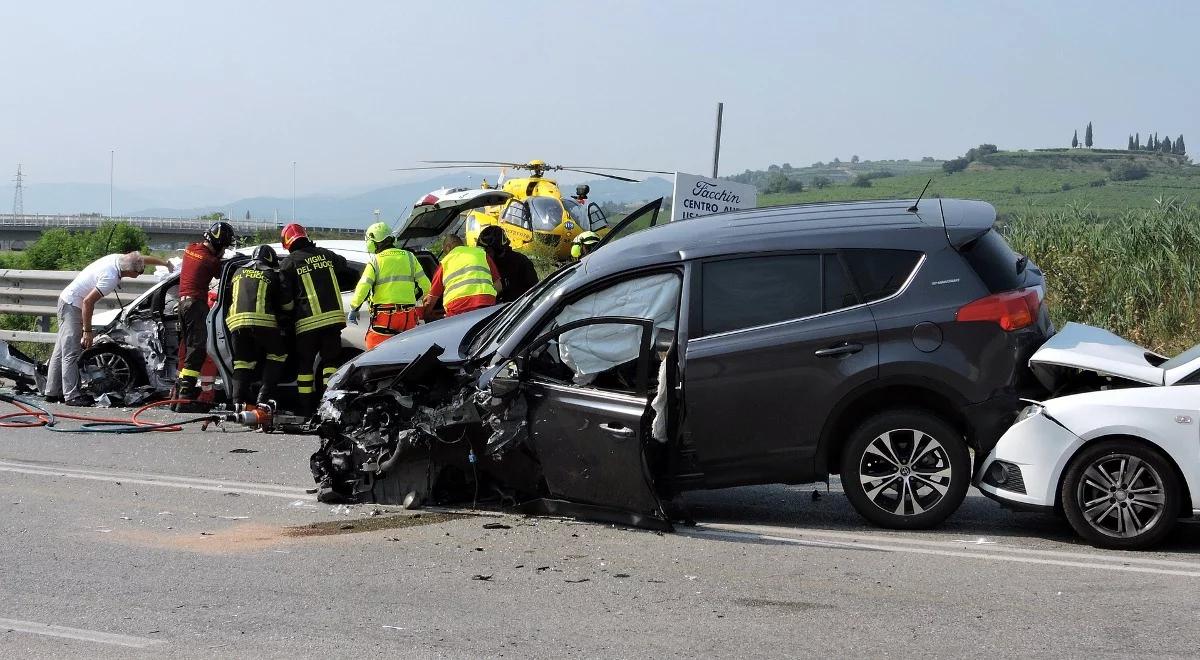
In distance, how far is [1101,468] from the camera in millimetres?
6746

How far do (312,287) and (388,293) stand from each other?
66cm

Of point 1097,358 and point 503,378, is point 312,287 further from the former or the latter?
point 1097,358

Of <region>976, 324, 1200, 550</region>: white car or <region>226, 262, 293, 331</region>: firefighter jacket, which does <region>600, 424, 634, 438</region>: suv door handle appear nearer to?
<region>976, 324, 1200, 550</region>: white car

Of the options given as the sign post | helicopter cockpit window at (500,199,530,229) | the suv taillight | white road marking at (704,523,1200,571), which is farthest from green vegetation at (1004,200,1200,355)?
helicopter cockpit window at (500,199,530,229)

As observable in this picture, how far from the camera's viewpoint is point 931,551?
6828mm

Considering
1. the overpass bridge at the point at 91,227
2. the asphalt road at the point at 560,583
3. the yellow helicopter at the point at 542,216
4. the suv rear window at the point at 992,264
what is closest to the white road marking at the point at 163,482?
the asphalt road at the point at 560,583

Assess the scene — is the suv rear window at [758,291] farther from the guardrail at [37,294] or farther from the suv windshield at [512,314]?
the guardrail at [37,294]

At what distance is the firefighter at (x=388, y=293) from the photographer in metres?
11.3

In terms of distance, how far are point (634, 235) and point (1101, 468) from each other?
3.12 meters

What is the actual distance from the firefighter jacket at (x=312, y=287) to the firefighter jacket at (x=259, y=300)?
0.10m

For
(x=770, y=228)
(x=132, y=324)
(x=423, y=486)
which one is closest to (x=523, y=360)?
(x=423, y=486)

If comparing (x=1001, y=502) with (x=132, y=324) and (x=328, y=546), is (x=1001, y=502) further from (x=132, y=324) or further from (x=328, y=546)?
(x=132, y=324)

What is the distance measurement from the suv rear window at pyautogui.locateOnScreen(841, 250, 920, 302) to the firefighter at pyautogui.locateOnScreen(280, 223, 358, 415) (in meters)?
5.52

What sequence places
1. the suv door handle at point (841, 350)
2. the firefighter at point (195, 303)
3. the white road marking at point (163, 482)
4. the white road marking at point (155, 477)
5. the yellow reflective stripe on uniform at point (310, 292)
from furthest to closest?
the firefighter at point (195, 303), the yellow reflective stripe on uniform at point (310, 292), the white road marking at point (155, 477), the white road marking at point (163, 482), the suv door handle at point (841, 350)
